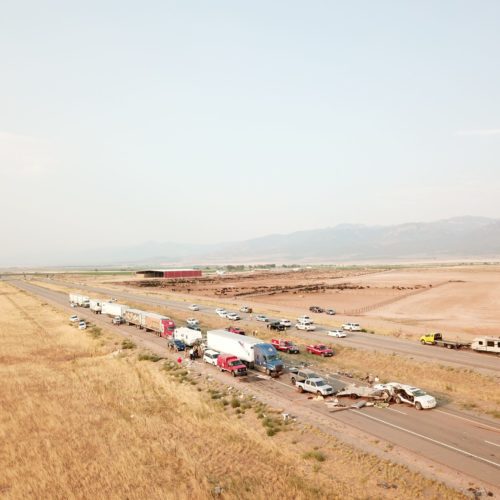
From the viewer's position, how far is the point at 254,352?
1638 inches

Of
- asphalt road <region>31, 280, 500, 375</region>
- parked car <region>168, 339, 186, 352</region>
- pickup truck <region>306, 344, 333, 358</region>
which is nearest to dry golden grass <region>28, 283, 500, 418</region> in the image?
pickup truck <region>306, 344, 333, 358</region>

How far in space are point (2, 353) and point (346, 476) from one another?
46.7 meters

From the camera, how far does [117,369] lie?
→ 43.4m

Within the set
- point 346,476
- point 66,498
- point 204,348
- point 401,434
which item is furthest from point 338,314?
point 66,498

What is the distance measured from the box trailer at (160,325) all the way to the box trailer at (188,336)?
4.97 meters

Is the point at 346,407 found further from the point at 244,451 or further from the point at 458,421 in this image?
the point at 244,451

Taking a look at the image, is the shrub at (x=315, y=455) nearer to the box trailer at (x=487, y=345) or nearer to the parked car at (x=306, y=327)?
the box trailer at (x=487, y=345)

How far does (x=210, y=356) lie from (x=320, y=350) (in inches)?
528

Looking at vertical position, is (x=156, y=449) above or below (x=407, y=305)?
above

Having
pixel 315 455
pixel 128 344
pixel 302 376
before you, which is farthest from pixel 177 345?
pixel 315 455

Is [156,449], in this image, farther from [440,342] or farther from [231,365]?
[440,342]

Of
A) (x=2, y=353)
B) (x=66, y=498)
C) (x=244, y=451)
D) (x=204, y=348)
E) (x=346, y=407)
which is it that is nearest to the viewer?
(x=66, y=498)

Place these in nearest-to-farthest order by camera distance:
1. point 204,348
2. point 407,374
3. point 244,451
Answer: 1. point 244,451
2. point 407,374
3. point 204,348

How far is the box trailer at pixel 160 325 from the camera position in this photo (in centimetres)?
5856
